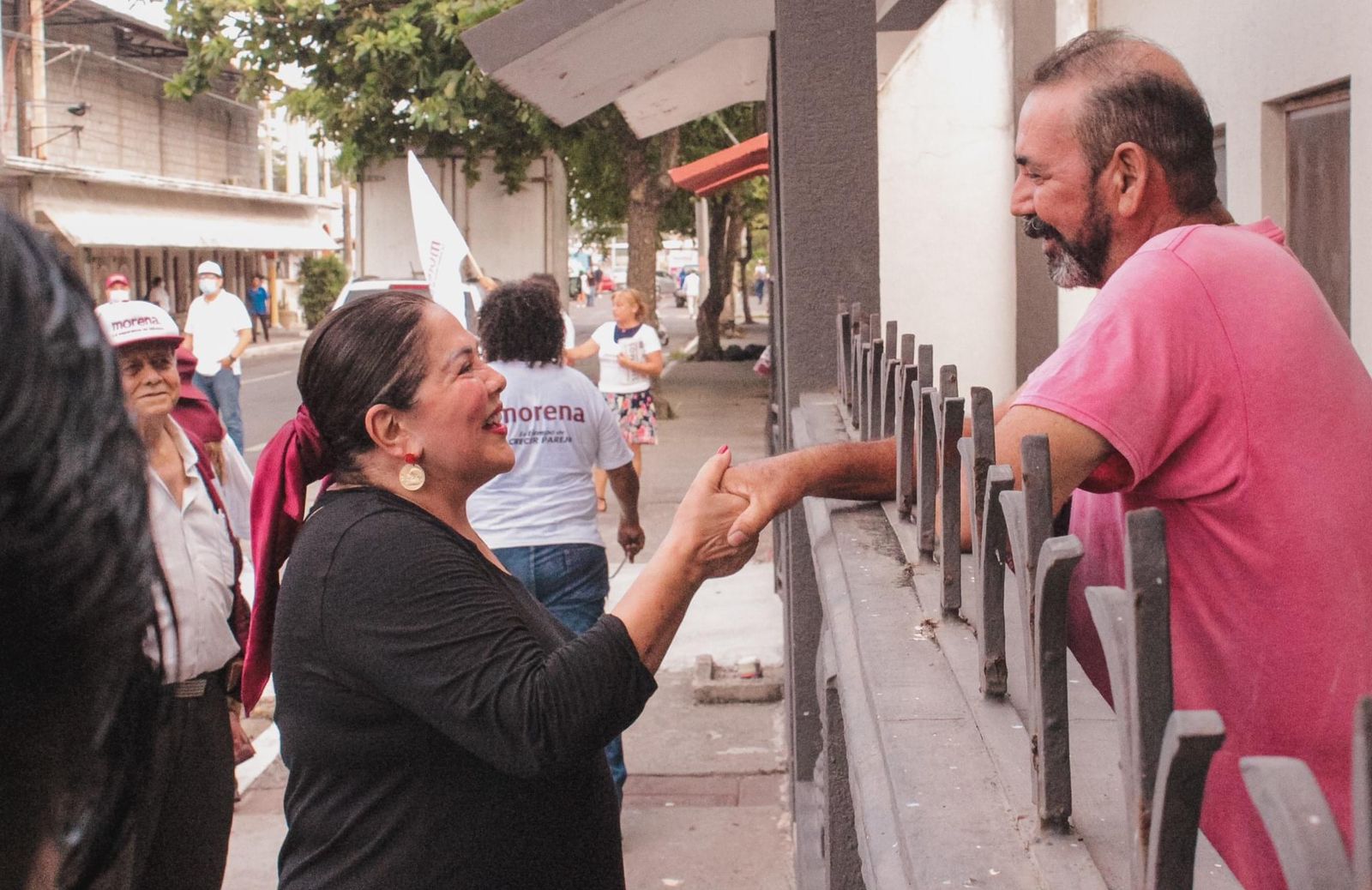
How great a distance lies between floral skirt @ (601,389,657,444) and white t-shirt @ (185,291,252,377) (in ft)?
12.4

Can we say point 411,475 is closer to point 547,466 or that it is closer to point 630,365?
point 547,466

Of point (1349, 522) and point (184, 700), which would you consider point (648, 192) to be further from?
point (1349, 522)

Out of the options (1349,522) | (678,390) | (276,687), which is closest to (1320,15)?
(1349,522)

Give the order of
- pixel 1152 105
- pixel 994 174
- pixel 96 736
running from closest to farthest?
pixel 96 736 → pixel 1152 105 → pixel 994 174

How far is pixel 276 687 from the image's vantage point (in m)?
2.33

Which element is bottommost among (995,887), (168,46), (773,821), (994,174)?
(773,821)

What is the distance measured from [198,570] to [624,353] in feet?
26.5

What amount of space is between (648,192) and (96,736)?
18899 mm

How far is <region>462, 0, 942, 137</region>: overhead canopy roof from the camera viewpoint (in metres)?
5.00

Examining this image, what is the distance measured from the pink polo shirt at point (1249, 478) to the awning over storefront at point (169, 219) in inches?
775

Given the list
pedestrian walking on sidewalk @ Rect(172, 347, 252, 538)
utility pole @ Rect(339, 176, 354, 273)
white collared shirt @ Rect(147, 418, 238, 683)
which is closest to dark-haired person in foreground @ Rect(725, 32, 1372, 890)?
white collared shirt @ Rect(147, 418, 238, 683)

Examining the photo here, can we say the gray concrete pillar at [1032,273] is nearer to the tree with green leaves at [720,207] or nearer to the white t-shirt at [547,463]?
the white t-shirt at [547,463]

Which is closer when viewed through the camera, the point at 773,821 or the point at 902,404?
the point at 902,404

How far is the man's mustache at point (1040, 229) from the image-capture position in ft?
6.92
